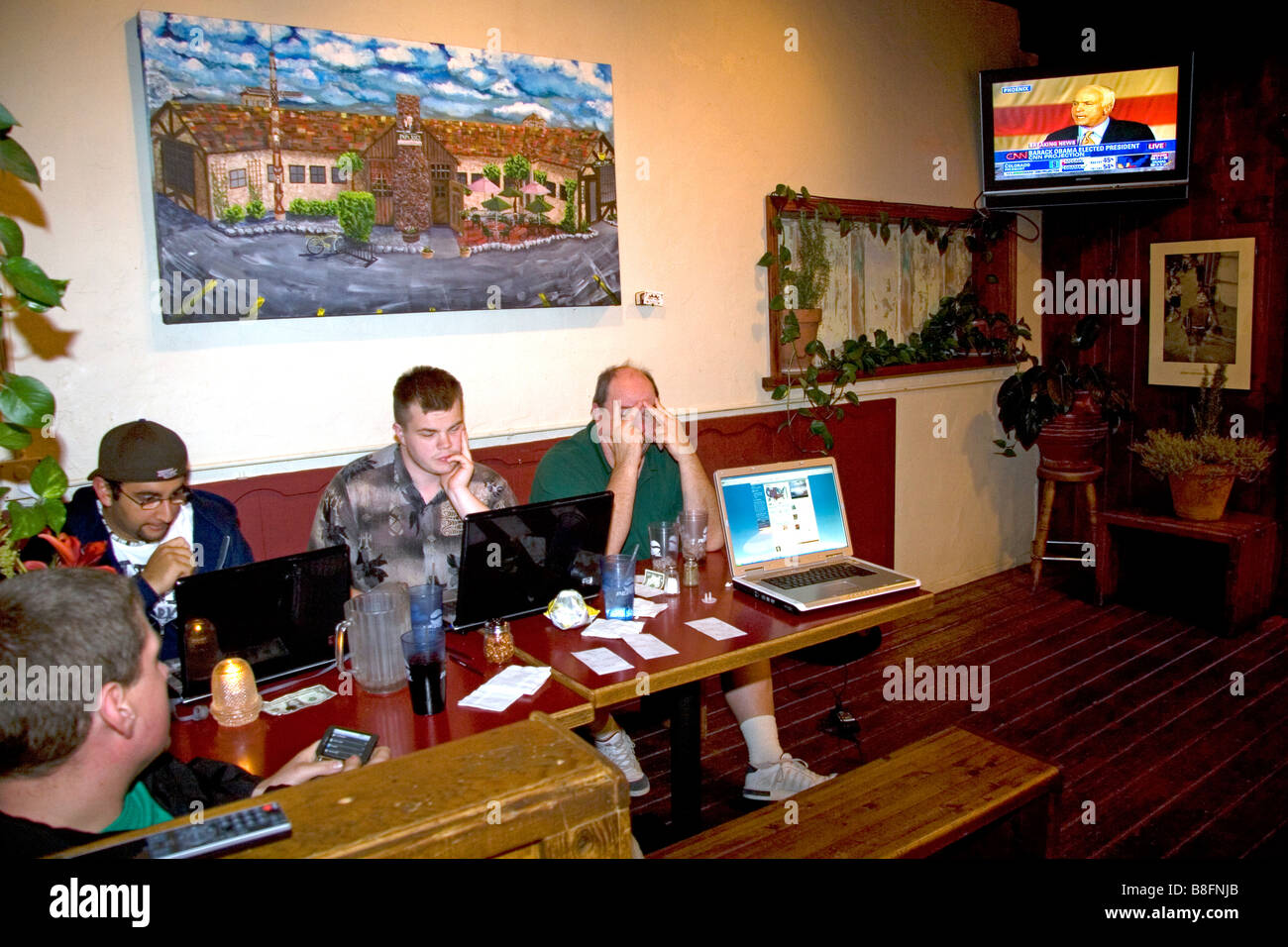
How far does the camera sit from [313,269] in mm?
3184

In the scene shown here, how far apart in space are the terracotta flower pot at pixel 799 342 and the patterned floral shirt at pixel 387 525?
2283 millimetres

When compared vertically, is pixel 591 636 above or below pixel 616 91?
below

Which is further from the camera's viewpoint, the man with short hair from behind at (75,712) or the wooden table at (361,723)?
the wooden table at (361,723)

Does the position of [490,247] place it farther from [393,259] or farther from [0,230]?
[0,230]

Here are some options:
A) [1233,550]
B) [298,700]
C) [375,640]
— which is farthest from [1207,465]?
[298,700]

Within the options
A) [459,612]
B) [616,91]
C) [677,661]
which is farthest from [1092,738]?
[616,91]

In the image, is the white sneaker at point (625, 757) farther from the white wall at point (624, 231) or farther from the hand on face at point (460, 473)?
the white wall at point (624, 231)

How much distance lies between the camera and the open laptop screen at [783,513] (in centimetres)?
273

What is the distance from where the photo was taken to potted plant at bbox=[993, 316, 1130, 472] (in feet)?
17.1

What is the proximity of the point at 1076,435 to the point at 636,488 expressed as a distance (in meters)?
3.19

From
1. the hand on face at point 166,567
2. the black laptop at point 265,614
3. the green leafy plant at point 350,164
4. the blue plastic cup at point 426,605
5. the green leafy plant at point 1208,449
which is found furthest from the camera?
the green leafy plant at point 1208,449

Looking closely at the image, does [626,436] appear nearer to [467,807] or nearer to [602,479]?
[602,479]

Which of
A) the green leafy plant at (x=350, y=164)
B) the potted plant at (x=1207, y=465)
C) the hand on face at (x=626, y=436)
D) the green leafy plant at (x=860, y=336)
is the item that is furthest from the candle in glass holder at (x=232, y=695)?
the potted plant at (x=1207, y=465)
